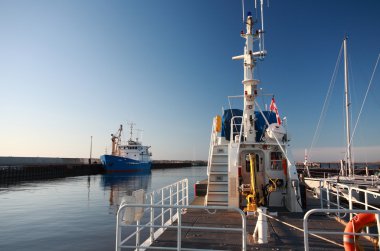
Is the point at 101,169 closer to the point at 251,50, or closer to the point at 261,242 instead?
the point at 251,50

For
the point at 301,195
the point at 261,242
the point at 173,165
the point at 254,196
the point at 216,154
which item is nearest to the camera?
the point at 261,242

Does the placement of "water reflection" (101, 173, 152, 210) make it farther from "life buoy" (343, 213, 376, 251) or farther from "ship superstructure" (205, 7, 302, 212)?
"life buoy" (343, 213, 376, 251)

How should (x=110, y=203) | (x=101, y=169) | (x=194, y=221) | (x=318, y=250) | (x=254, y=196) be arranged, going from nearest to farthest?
(x=318, y=250) → (x=194, y=221) → (x=254, y=196) → (x=110, y=203) → (x=101, y=169)

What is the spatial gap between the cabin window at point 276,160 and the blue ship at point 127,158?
6372 centimetres

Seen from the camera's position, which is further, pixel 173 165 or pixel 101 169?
pixel 173 165

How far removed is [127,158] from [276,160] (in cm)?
6646

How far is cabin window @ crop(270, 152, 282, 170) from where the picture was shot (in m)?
13.5

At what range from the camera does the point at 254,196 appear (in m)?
11.0

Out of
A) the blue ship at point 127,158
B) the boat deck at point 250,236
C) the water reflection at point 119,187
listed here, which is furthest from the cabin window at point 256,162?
the blue ship at point 127,158

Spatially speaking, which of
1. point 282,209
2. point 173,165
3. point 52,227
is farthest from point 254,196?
point 173,165

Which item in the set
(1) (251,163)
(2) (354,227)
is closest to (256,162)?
(1) (251,163)

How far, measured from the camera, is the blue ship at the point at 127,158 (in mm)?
72562

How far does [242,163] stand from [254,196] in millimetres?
3404

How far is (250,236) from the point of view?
790cm
